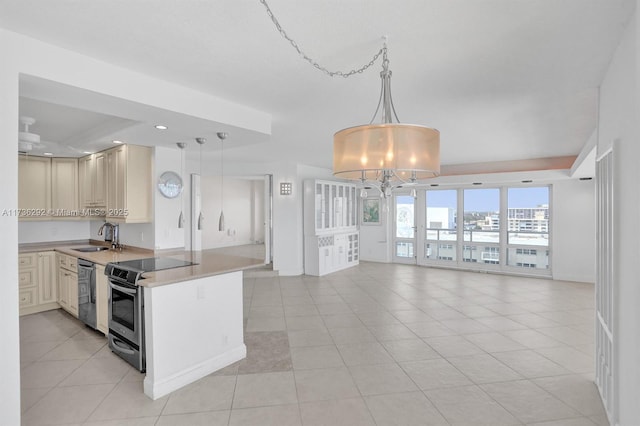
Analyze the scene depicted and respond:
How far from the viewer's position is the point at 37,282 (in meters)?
4.42

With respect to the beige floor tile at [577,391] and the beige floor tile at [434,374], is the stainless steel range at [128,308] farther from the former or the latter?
the beige floor tile at [577,391]

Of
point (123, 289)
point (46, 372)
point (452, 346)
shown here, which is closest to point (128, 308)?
point (123, 289)

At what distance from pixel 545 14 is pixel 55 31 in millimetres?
2688

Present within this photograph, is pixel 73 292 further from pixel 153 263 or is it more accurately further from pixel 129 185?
pixel 153 263

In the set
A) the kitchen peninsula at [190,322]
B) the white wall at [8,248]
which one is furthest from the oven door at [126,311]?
the white wall at [8,248]

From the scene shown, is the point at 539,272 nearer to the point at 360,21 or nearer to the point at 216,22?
the point at 360,21

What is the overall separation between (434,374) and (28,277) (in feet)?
16.7

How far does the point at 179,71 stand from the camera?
240 centimetres

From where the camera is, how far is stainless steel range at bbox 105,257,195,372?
9.29 ft

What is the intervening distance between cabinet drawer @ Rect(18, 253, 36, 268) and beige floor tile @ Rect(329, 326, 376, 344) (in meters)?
4.03

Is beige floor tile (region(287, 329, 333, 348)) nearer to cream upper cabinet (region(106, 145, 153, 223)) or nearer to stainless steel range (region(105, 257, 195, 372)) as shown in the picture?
stainless steel range (region(105, 257, 195, 372))

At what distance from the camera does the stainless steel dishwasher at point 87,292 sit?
Result: 3705mm

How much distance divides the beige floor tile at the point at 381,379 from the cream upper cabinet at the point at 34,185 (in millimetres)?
4970

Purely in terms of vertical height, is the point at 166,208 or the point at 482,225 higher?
the point at 166,208
